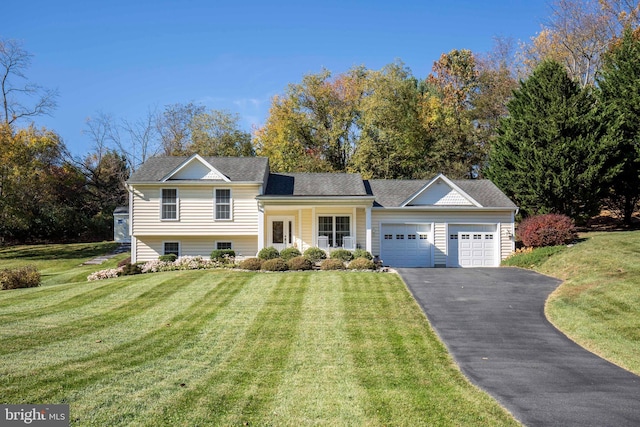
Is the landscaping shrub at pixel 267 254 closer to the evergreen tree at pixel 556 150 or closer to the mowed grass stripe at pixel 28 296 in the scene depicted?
the mowed grass stripe at pixel 28 296

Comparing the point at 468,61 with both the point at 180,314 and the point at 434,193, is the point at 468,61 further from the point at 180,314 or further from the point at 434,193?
the point at 180,314

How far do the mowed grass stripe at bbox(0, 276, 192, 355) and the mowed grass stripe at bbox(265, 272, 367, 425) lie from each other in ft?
15.4

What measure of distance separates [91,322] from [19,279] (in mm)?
10067

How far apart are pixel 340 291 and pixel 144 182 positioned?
13890 millimetres

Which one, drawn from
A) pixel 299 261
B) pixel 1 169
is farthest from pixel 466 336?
pixel 1 169

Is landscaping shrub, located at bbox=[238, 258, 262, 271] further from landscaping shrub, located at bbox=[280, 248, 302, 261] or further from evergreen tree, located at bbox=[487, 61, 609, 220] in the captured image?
evergreen tree, located at bbox=[487, 61, 609, 220]

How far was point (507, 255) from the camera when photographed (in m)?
23.9

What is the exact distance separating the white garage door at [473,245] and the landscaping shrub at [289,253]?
26.8ft

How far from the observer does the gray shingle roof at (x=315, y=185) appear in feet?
79.7

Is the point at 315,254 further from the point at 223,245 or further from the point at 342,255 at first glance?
the point at 223,245

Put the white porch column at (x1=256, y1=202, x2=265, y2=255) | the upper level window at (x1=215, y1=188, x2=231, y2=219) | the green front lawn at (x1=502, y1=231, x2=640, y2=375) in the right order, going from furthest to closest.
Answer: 1. the upper level window at (x1=215, y1=188, x2=231, y2=219)
2. the white porch column at (x1=256, y1=202, x2=265, y2=255)
3. the green front lawn at (x1=502, y1=231, x2=640, y2=375)

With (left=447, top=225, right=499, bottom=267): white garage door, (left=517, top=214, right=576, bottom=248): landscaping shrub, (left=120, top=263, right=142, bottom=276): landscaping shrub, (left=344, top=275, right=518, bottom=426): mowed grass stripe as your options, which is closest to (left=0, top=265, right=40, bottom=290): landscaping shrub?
(left=120, top=263, right=142, bottom=276): landscaping shrub

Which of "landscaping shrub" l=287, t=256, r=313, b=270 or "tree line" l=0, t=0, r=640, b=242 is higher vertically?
"tree line" l=0, t=0, r=640, b=242

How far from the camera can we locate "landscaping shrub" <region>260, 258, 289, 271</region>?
19.5m
